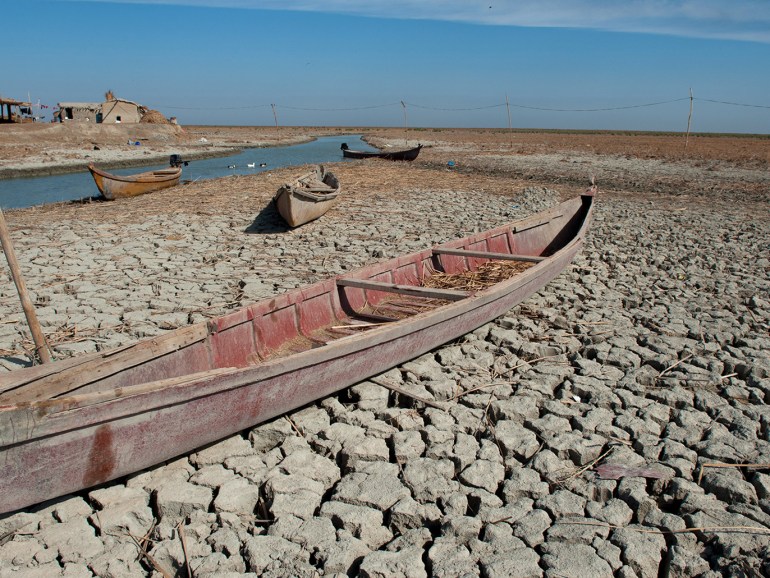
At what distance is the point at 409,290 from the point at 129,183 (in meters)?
12.5

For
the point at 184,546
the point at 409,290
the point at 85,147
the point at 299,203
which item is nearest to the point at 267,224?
the point at 299,203

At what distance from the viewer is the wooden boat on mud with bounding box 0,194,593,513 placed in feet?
10.1

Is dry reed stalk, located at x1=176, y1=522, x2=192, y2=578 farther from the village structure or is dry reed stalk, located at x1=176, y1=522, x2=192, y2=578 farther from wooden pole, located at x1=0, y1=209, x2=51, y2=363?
the village structure

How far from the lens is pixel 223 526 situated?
135 inches

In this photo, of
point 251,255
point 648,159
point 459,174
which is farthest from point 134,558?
point 648,159

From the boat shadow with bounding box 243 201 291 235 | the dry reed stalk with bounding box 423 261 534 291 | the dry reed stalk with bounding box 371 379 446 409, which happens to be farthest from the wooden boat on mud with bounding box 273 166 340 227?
the dry reed stalk with bounding box 371 379 446 409

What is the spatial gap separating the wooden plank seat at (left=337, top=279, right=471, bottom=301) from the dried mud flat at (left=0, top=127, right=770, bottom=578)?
1.69 feet

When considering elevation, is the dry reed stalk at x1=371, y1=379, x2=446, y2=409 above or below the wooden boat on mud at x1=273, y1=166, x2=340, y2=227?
below

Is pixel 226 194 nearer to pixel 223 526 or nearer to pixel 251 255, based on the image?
pixel 251 255

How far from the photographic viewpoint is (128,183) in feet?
52.6

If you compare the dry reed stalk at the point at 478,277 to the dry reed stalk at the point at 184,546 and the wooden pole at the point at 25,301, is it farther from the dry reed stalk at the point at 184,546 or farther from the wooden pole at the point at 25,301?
the dry reed stalk at the point at 184,546

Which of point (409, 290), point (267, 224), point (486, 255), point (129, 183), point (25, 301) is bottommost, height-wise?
point (267, 224)

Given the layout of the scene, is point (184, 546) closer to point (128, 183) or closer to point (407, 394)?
point (407, 394)

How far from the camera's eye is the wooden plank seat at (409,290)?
5887 millimetres
